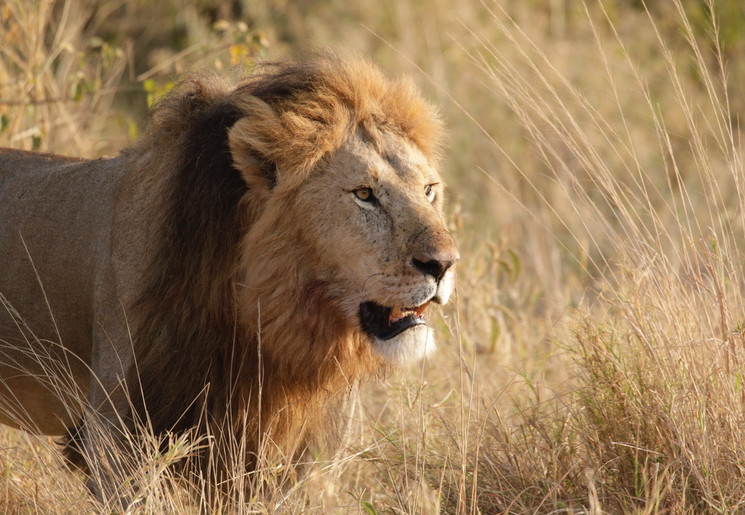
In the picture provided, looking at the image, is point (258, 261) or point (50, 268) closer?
point (258, 261)

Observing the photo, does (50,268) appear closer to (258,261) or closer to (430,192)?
(258,261)

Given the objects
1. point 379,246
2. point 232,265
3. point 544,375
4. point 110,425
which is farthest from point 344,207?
point 544,375

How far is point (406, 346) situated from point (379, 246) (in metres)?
0.33

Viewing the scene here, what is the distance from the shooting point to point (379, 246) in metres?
3.23

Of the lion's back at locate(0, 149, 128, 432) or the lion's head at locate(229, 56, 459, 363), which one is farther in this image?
the lion's back at locate(0, 149, 128, 432)

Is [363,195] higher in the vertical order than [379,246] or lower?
higher

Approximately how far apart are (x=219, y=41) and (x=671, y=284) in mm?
4228

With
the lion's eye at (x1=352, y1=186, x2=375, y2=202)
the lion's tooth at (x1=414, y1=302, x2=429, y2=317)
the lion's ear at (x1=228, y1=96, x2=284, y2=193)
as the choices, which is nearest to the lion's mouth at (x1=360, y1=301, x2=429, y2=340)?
the lion's tooth at (x1=414, y1=302, x2=429, y2=317)

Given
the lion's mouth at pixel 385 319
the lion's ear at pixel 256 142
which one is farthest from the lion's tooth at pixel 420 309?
the lion's ear at pixel 256 142

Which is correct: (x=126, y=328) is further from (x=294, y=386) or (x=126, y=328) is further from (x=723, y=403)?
(x=723, y=403)

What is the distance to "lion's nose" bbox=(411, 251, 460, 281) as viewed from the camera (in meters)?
3.12

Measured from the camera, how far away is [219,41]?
22.8ft

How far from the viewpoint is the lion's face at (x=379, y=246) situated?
317 cm

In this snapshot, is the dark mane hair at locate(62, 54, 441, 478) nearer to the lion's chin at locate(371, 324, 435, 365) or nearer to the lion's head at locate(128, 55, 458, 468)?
the lion's head at locate(128, 55, 458, 468)
